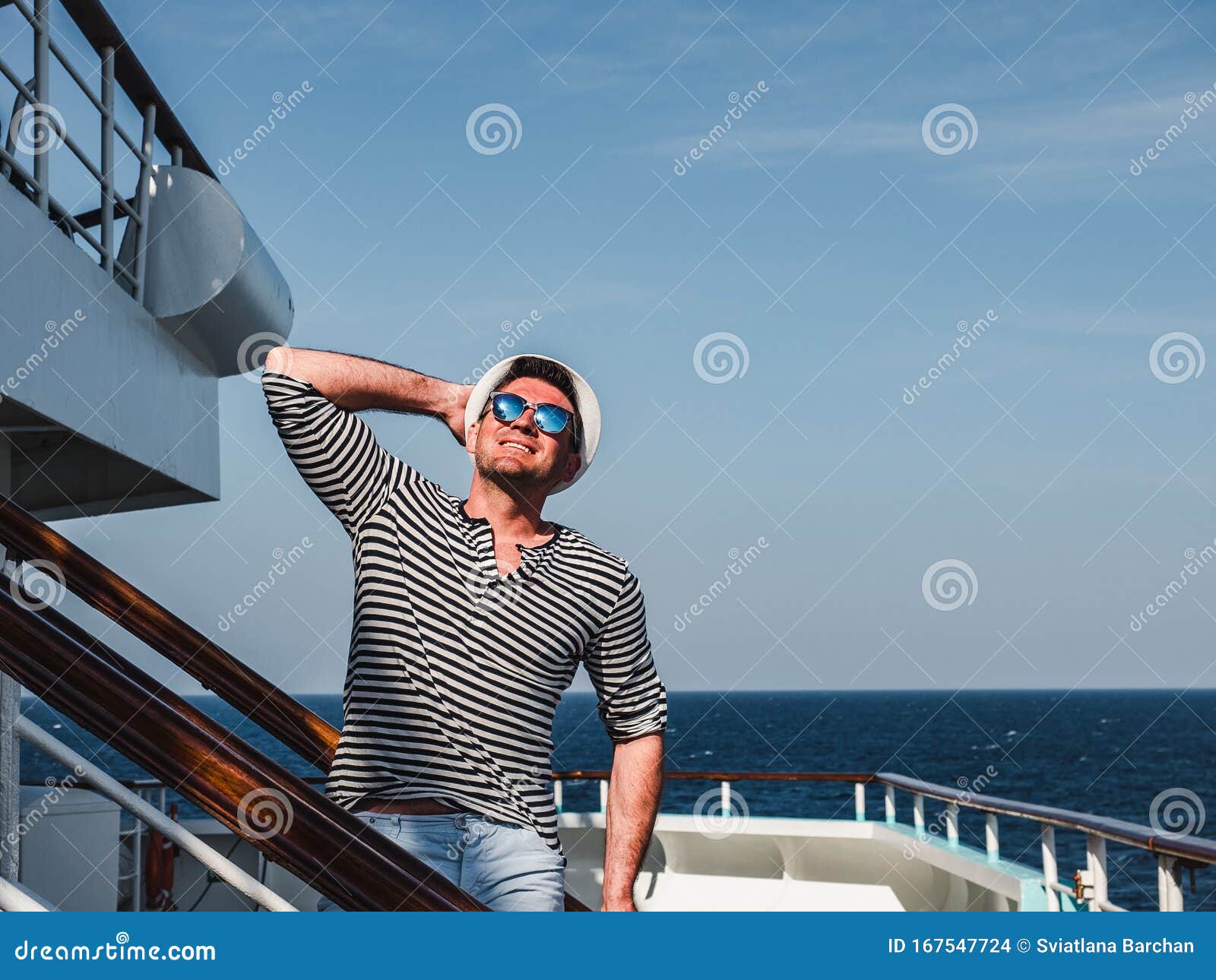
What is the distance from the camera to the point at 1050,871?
3.93 meters

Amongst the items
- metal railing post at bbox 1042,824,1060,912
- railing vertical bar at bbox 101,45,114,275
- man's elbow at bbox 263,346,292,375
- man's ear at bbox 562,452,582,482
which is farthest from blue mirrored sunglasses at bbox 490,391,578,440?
railing vertical bar at bbox 101,45,114,275

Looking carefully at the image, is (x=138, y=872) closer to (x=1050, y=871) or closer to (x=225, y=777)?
(x=1050, y=871)

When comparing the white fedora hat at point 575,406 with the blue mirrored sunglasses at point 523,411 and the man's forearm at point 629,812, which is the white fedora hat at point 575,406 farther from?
the man's forearm at point 629,812

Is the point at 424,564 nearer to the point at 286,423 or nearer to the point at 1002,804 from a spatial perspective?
the point at 286,423

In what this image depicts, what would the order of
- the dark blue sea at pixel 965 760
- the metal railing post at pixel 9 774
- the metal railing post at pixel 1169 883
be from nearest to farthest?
the metal railing post at pixel 9 774, the metal railing post at pixel 1169 883, the dark blue sea at pixel 965 760

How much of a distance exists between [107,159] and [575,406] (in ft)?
11.1

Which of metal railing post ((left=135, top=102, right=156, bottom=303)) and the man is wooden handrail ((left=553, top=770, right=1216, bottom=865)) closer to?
the man

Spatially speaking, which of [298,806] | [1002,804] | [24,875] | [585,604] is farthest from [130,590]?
[1002,804]

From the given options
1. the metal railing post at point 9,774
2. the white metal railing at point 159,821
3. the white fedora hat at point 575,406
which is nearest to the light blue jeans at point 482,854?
the white metal railing at point 159,821

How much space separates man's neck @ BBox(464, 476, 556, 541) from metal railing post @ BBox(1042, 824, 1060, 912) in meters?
2.55

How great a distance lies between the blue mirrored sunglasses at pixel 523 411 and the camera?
2045mm

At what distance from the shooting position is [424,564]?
1.92 meters

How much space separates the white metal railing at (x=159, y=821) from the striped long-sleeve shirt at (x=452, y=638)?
0.30 meters

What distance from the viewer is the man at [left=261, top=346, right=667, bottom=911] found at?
5.94 feet
